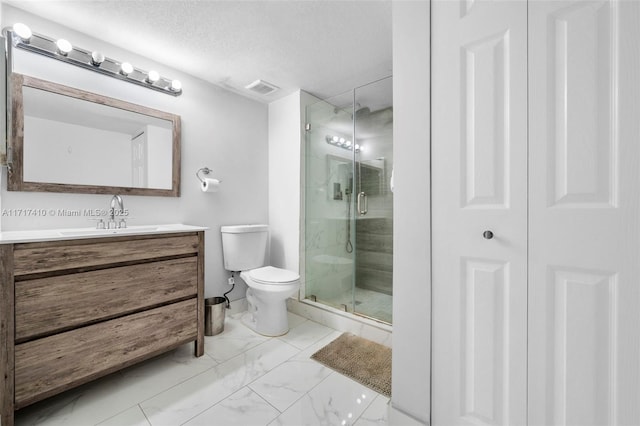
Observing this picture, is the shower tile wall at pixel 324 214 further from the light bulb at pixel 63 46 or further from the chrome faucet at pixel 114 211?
the light bulb at pixel 63 46

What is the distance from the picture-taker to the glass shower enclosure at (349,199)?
258cm

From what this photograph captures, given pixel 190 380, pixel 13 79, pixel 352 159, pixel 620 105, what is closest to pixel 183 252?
pixel 190 380

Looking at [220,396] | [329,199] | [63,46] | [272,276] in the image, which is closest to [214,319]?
[272,276]

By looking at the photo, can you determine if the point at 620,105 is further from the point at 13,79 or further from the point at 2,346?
the point at 13,79

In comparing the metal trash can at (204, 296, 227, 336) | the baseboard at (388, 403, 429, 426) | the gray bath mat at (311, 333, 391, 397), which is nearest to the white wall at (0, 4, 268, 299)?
the metal trash can at (204, 296, 227, 336)

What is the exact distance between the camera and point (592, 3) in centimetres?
83

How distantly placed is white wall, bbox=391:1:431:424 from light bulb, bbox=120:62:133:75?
1.79 metres


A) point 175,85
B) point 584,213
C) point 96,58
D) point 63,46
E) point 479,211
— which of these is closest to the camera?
point 584,213

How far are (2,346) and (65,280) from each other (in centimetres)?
32

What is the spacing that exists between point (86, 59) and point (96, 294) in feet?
4.86

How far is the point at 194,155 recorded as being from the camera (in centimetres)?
238

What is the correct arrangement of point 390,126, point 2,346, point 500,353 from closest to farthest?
point 500,353 < point 2,346 < point 390,126

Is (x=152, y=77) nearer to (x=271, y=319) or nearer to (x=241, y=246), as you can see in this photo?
(x=241, y=246)

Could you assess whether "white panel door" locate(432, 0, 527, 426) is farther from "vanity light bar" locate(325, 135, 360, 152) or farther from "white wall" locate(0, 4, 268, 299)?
"white wall" locate(0, 4, 268, 299)
